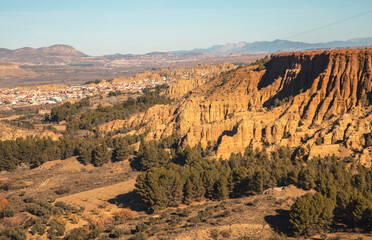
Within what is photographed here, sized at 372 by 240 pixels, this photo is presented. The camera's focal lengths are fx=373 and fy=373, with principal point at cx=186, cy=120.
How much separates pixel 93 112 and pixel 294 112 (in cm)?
6101

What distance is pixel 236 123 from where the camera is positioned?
58.4 meters

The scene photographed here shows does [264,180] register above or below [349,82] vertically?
below

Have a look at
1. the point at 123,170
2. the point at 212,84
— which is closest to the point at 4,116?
the point at 212,84

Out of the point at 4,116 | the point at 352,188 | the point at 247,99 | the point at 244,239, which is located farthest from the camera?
the point at 4,116

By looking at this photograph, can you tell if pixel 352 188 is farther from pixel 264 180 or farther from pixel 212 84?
pixel 212 84

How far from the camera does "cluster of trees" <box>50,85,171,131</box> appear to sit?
91.6 m

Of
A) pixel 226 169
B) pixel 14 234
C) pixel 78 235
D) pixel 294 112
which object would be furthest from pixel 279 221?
pixel 294 112

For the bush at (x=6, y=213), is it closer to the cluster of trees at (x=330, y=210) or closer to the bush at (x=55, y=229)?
the bush at (x=55, y=229)

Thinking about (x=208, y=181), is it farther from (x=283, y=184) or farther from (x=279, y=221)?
(x=279, y=221)

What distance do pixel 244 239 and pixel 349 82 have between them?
3788 cm

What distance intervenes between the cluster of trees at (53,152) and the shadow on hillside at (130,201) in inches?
641

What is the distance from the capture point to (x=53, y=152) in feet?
199

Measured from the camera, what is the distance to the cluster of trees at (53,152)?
2290 inches

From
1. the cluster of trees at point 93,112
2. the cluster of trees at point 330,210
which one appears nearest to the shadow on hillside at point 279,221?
the cluster of trees at point 330,210
